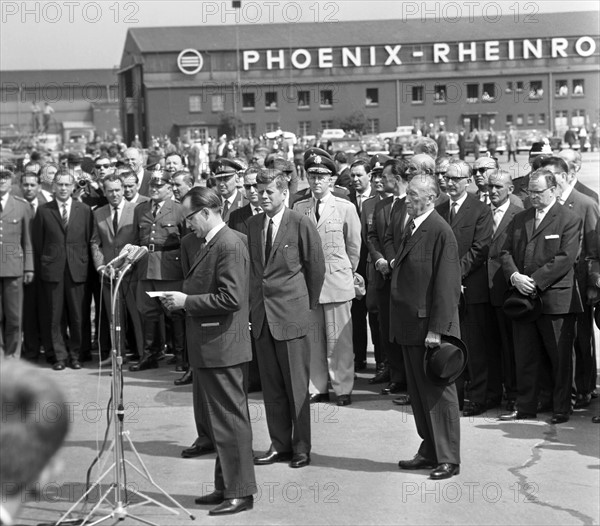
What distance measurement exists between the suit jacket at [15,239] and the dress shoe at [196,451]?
422 cm

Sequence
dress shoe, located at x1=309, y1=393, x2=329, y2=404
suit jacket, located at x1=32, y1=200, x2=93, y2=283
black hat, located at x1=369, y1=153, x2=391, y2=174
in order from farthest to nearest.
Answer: suit jacket, located at x1=32, y1=200, x2=93, y2=283
black hat, located at x1=369, y1=153, x2=391, y2=174
dress shoe, located at x1=309, y1=393, x2=329, y2=404

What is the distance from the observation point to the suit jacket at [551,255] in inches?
352

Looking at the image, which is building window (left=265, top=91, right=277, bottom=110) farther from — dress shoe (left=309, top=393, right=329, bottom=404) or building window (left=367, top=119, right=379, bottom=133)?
dress shoe (left=309, top=393, right=329, bottom=404)

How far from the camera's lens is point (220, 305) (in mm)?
6961

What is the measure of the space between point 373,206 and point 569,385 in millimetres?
2817

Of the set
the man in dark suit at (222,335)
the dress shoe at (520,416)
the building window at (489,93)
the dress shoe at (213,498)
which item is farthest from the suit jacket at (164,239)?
the building window at (489,93)

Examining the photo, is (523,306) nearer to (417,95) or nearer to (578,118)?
(578,118)

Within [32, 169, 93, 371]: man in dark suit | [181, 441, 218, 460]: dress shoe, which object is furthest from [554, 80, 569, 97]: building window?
[181, 441, 218, 460]: dress shoe

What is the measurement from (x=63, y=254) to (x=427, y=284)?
18.5 feet

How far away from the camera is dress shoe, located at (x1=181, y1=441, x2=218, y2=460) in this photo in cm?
847

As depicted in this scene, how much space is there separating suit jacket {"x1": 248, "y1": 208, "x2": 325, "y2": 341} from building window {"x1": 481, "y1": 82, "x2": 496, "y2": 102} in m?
87.0

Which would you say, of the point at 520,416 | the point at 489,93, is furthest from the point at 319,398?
the point at 489,93

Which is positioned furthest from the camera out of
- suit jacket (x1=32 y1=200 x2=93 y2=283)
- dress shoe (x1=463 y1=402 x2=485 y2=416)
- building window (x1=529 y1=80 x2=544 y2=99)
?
building window (x1=529 y1=80 x2=544 y2=99)

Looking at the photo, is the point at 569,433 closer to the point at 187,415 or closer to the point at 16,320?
the point at 187,415
